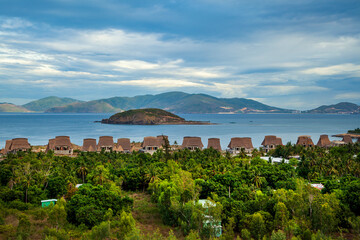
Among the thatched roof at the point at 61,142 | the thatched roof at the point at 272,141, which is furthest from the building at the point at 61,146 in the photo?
the thatched roof at the point at 272,141

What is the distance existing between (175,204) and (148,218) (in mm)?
4122

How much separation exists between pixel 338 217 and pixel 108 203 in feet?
59.6

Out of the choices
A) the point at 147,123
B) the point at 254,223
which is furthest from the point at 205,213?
the point at 147,123

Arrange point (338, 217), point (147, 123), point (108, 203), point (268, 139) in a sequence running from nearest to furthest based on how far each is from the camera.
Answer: point (338, 217) < point (108, 203) < point (268, 139) < point (147, 123)

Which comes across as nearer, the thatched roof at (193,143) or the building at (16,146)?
the building at (16,146)

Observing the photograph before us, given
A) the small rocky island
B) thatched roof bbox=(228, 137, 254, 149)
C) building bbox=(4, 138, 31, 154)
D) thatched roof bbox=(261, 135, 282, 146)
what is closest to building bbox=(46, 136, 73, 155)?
building bbox=(4, 138, 31, 154)

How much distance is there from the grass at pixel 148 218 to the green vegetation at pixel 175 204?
0.09m

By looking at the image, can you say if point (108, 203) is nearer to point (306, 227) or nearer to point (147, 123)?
point (306, 227)

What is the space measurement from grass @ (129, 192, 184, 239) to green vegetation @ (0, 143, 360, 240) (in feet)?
0.28

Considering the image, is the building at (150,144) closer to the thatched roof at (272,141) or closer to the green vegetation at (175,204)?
the thatched roof at (272,141)

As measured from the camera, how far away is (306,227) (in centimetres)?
1845

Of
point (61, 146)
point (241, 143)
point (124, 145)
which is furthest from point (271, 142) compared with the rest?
point (61, 146)

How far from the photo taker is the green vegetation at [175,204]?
61.1 ft

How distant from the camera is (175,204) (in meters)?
21.5
